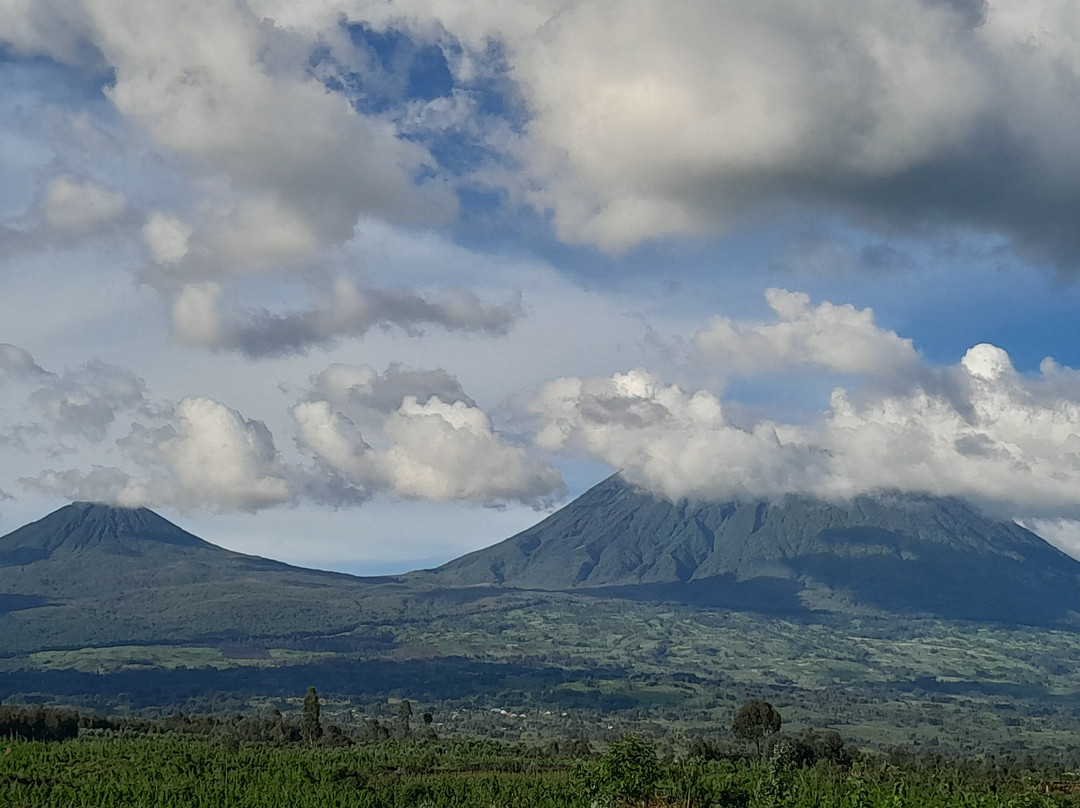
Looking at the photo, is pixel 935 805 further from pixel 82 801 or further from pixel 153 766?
pixel 153 766

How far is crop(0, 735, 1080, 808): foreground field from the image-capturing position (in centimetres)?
4744

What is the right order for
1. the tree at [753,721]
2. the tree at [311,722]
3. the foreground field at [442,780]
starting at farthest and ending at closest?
the tree at [311,722], the tree at [753,721], the foreground field at [442,780]

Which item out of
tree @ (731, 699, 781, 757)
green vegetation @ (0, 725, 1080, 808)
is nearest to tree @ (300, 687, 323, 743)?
green vegetation @ (0, 725, 1080, 808)

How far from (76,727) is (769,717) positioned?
2152 inches

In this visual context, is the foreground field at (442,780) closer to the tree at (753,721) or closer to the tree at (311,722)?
the tree at (753,721)

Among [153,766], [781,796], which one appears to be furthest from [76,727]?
[781,796]

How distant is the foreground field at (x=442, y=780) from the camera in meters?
47.4

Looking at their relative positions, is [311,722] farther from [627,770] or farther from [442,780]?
[627,770]

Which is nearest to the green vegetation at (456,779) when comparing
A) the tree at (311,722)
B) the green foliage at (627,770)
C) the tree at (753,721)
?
the green foliage at (627,770)

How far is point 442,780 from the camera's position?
63.7 meters

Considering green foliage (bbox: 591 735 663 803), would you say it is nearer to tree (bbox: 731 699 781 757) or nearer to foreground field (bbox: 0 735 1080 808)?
foreground field (bbox: 0 735 1080 808)

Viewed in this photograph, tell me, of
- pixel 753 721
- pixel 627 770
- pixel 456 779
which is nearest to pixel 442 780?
pixel 456 779

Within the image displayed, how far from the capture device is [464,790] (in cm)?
5953

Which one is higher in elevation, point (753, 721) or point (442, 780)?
point (753, 721)
